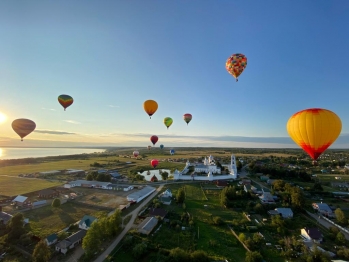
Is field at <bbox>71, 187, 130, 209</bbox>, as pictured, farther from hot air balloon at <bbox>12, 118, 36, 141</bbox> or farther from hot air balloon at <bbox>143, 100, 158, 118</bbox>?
hot air balloon at <bbox>143, 100, 158, 118</bbox>

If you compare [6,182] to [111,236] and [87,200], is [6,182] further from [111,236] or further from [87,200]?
[111,236]

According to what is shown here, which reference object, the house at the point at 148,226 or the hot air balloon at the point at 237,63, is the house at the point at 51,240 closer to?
the house at the point at 148,226

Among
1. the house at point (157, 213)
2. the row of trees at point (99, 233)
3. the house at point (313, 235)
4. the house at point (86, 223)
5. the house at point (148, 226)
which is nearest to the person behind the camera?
the row of trees at point (99, 233)

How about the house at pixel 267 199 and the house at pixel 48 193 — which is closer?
the house at pixel 267 199

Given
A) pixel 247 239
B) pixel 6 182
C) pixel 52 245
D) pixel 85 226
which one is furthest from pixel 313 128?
pixel 6 182

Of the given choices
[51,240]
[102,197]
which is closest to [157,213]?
[51,240]

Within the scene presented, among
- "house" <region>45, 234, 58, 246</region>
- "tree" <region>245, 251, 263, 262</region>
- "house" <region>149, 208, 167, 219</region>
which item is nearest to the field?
"house" <region>149, 208, 167, 219</region>

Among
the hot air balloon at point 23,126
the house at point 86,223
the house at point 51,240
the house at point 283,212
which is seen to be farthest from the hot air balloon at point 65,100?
the house at point 283,212
